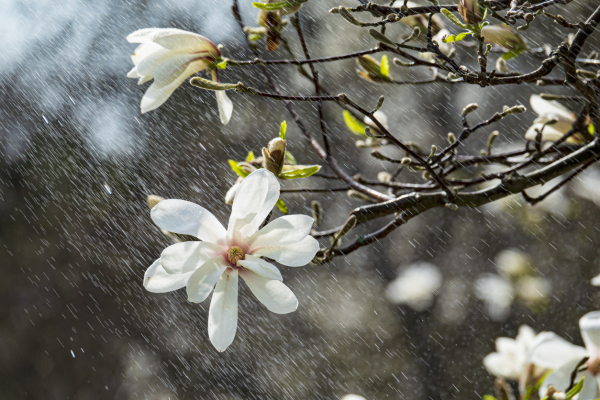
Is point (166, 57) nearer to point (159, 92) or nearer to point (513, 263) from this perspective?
point (159, 92)

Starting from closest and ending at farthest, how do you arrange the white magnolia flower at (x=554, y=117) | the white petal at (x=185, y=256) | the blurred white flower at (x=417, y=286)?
the white petal at (x=185, y=256)
the white magnolia flower at (x=554, y=117)
the blurred white flower at (x=417, y=286)

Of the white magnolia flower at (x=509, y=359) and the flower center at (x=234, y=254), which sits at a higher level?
the flower center at (x=234, y=254)

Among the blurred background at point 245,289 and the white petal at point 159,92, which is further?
the blurred background at point 245,289

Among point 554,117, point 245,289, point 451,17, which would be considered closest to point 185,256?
point 451,17

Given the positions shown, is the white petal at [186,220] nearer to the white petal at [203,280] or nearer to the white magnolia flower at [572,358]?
the white petal at [203,280]

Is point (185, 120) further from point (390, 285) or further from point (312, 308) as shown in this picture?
point (390, 285)

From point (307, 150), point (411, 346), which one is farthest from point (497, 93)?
point (411, 346)

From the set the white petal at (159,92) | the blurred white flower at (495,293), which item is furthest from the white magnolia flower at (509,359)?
the blurred white flower at (495,293)
